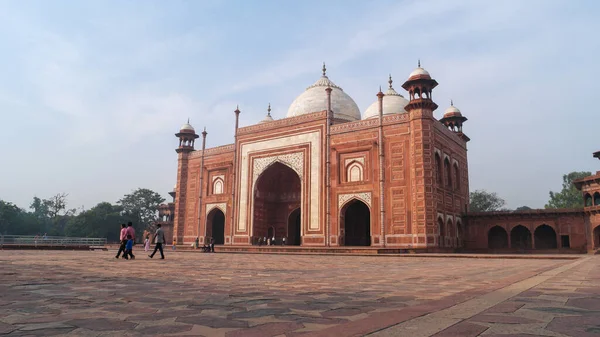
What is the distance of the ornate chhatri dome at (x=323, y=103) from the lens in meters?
27.0

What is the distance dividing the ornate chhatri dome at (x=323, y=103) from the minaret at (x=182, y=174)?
721 cm

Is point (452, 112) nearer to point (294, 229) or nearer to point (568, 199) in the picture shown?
point (294, 229)

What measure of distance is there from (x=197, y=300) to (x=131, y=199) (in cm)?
4637

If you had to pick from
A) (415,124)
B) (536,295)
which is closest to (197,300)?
(536,295)

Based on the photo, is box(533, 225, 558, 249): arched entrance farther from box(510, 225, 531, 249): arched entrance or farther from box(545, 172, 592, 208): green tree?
box(545, 172, 592, 208): green tree

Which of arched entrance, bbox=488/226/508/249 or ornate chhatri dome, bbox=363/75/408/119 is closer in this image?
arched entrance, bbox=488/226/508/249

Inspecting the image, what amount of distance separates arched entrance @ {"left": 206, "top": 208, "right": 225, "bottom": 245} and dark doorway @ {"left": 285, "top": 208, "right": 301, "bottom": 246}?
493 centimetres

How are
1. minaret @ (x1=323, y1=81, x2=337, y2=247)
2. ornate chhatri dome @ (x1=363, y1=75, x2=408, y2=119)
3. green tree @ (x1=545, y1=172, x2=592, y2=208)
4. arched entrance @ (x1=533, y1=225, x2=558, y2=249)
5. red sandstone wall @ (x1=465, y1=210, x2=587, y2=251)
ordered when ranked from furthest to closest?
green tree @ (x1=545, y1=172, x2=592, y2=208)
ornate chhatri dome @ (x1=363, y1=75, x2=408, y2=119)
arched entrance @ (x1=533, y1=225, x2=558, y2=249)
minaret @ (x1=323, y1=81, x2=337, y2=247)
red sandstone wall @ (x1=465, y1=210, x2=587, y2=251)

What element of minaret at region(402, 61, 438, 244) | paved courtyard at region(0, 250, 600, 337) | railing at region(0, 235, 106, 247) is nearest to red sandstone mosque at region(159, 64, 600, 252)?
minaret at region(402, 61, 438, 244)

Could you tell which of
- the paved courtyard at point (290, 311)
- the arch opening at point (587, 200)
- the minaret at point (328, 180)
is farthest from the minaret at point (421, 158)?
the paved courtyard at point (290, 311)

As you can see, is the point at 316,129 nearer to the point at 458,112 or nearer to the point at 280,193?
the point at 280,193

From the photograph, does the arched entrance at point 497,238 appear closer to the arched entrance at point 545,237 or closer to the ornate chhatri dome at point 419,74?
the arched entrance at point 545,237

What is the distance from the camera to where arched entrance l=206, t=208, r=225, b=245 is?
90.1ft

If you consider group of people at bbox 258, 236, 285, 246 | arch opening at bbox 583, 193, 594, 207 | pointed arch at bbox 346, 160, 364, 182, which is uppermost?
pointed arch at bbox 346, 160, 364, 182
